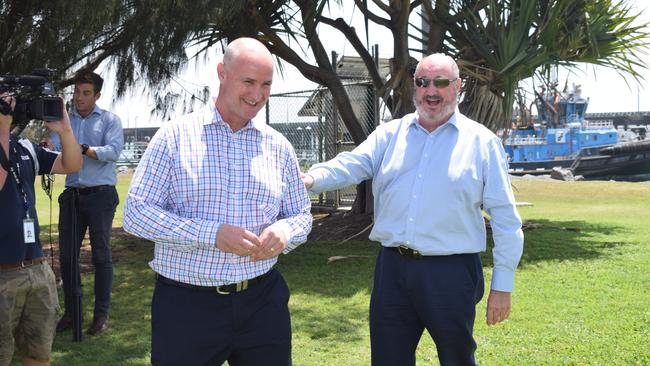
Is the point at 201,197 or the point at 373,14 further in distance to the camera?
the point at 373,14

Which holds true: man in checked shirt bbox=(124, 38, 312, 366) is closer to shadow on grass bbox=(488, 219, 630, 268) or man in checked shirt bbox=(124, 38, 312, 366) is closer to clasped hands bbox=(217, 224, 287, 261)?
clasped hands bbox=(217, 224, 287, 261)

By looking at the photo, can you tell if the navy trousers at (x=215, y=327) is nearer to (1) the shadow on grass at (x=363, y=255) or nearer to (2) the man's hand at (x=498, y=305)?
(2) the man's hand at (x=498, y=305)

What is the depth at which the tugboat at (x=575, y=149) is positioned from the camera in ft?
125

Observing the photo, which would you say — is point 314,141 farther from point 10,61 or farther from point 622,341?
point 622,341

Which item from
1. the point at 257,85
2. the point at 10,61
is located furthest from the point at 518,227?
the point at 10,61

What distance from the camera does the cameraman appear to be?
329 centimetres

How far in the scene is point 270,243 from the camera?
8.16 feet

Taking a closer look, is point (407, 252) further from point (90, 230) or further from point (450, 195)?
point (90, 230)

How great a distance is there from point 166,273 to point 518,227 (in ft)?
4.99

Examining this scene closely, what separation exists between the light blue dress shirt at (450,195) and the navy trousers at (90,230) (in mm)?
2487

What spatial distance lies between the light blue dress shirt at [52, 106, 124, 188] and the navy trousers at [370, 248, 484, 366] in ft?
8.74

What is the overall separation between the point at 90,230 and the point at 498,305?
3.14 meters

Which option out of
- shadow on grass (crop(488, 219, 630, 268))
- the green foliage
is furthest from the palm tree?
shadow on grass (crop(488, 219, 630, 268))

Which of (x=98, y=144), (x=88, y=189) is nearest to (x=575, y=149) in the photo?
(x=98, y=144)
